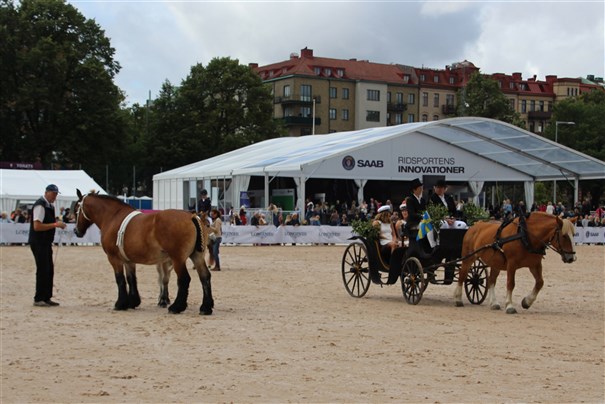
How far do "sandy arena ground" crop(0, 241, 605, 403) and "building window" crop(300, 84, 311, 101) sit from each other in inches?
3529

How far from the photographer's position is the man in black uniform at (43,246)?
15172 millimetres

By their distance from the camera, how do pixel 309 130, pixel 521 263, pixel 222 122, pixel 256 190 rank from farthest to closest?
pixel 309 130 → pixel 222 122 → pixel 256 190 → pixel 521 263

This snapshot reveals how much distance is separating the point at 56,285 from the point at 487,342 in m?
11.0

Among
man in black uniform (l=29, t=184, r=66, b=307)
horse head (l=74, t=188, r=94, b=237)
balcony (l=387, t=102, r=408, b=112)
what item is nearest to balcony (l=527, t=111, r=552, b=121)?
balcony (l=387, t=102, r=408, b=112)

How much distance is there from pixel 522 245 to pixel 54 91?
52577mm

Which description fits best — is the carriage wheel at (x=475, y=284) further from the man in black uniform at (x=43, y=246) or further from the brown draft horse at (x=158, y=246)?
the man in black uniform at (x=43, y=246)

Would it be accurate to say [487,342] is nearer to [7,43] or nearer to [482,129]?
[482,129]

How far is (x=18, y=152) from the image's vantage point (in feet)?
206

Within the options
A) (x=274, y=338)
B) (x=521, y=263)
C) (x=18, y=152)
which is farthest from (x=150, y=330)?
(x=18, y=152)

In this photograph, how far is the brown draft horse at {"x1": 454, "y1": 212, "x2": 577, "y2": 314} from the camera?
1429 centimetres

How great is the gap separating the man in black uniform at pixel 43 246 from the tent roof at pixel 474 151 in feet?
87.8

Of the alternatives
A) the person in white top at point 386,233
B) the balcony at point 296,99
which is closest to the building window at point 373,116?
the balcony at point 296,99

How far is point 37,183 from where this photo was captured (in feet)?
142

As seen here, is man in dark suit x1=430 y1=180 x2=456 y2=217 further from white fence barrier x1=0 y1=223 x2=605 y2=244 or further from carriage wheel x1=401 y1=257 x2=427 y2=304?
white fence barrier x1=0 y1=223 x2=605 y2=244
